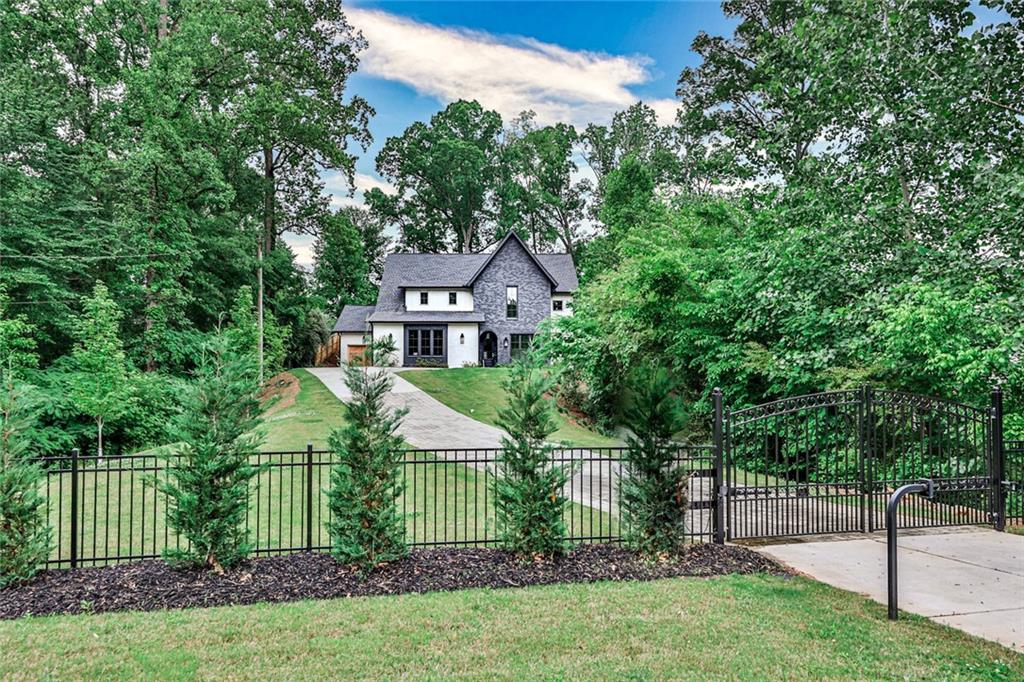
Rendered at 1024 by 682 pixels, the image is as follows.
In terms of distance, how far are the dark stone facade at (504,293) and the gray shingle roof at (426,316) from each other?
84cm

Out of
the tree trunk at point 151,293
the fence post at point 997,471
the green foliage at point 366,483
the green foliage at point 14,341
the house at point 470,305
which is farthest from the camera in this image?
the house at point 470,305

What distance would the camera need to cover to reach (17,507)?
5.21 m

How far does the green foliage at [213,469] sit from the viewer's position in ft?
17.8

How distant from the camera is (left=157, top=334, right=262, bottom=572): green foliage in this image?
5426 mm

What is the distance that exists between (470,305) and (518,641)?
2868 centimetres

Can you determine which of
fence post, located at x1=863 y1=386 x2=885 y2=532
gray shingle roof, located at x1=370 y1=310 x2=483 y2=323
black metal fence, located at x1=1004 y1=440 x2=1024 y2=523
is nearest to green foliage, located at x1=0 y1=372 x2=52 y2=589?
fence post, located at x1=863 y1=386 x2=885 y2=532

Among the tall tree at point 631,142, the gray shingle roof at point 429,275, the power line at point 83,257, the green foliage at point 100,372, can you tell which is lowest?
the green foliage at point 100,372

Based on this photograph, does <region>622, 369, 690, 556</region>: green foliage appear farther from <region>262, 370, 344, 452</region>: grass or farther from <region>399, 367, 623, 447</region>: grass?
<region>399, 367, 623, 447</region>: grass

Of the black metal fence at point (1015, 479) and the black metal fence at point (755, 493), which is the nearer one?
the black metal fence at point (755, 493)

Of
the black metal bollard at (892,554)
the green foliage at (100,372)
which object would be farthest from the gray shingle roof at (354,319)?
the black metal bollard at (892,554)

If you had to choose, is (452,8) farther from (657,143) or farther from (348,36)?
(657,143)

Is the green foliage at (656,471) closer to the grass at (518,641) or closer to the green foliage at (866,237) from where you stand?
the grass at (518,641)

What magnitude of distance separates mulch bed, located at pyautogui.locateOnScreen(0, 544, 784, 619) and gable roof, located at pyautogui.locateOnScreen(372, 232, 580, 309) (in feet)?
85.0

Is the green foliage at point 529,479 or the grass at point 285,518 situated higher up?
the green foliage at point 529,479
